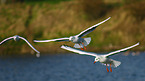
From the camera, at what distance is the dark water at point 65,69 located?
221 ft

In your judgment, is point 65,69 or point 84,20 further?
point 84,20

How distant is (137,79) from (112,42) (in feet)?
87.3

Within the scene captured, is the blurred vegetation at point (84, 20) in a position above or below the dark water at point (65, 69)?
above

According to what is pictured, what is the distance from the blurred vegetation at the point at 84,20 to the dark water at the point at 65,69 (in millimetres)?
4071

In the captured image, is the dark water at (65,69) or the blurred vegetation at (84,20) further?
the blurred vegetation at (84,20)

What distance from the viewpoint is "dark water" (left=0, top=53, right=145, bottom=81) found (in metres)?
67.4

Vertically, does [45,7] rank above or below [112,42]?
above

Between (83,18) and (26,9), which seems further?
(26,9)

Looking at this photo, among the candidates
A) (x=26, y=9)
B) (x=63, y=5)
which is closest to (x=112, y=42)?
(x=63, y=5)

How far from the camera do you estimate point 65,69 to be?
264 ft

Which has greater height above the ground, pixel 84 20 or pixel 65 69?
pixel 84 20

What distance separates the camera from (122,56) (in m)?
86.2

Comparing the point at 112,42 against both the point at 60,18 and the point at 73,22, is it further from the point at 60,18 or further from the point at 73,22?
the point at 60,18

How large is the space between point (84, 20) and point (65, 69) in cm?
2205
